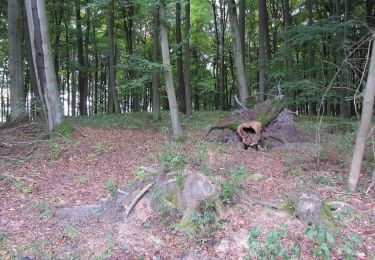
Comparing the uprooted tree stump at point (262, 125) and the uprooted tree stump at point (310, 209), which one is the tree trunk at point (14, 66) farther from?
the uprooted tree stump at point (310, 209)

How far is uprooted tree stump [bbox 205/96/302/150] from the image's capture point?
382 inches

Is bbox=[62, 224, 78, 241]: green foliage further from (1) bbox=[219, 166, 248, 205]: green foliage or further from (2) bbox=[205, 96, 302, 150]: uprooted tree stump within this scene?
(2) bbox=[205, 96, 302, 150]: uprooted tree stump

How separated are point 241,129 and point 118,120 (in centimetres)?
732

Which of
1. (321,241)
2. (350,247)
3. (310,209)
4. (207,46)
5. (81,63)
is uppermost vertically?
(207,46)

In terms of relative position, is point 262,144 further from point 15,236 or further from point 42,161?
point 15,236

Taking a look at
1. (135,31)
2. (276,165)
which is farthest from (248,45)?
(276,165)

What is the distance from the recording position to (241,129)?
32.2 ft

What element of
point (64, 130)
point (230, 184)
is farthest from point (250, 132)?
point (64, 130)

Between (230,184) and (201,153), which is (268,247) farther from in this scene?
(201,153)

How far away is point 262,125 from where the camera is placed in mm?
9922

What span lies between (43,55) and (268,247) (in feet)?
26.8

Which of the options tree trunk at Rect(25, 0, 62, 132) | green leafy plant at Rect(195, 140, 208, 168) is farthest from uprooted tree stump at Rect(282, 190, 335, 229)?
tree trunk at Rect(25, 0, 62, 132)

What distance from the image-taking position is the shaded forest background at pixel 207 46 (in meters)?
12.0

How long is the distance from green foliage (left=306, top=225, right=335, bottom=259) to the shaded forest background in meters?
5.18
